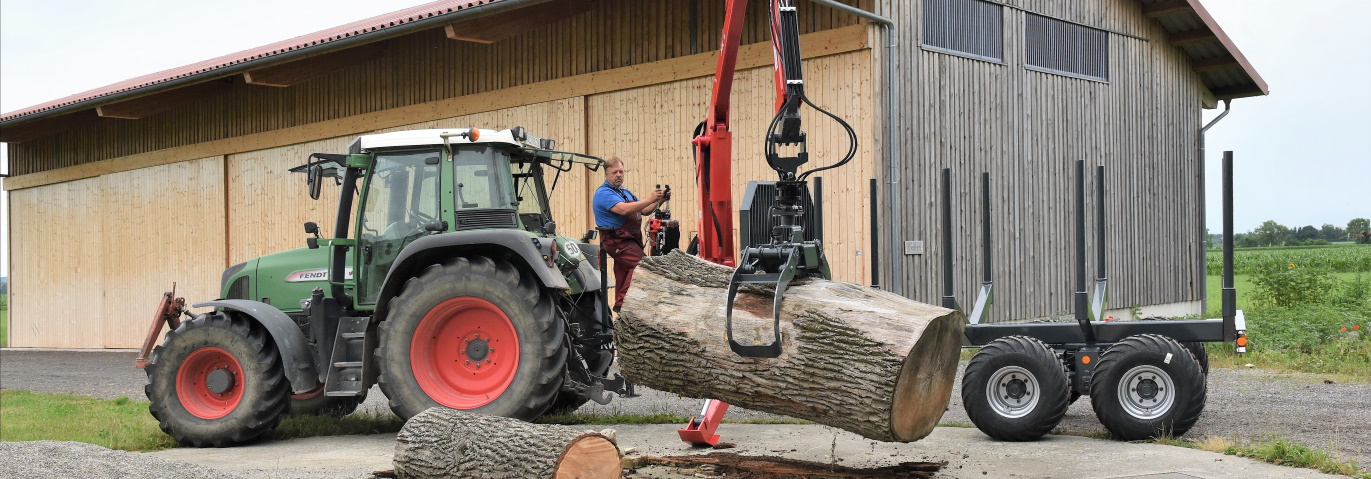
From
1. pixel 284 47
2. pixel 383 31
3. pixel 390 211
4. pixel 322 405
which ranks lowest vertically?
pixel 322 405

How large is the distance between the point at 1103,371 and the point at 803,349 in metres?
2.62

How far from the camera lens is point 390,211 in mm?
8445

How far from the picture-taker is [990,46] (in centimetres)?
1469

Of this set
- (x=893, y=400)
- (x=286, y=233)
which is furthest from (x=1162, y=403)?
(x=286, y=233)

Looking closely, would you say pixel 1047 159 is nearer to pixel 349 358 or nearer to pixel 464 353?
pixel 464 353

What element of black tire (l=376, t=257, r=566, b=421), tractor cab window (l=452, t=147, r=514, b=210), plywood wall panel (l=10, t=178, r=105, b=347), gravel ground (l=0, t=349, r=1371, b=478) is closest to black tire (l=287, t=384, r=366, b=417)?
gravel ground (l=0, t=349, r=1371, b=478)

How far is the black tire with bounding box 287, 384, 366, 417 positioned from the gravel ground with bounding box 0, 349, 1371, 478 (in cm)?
64

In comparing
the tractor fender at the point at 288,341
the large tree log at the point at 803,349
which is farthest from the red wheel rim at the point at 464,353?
the large tree log at the point at 803,349

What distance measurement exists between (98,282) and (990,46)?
56.5ft

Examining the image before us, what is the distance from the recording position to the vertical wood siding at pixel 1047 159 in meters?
13.5

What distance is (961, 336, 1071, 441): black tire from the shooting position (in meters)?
7.32

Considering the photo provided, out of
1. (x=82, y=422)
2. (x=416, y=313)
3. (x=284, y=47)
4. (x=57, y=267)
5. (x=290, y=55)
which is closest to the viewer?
(x=416, y=313)

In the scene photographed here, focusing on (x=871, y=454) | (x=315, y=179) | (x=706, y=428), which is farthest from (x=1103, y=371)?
(x=315, y=179)

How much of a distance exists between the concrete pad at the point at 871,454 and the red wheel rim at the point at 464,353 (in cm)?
57
